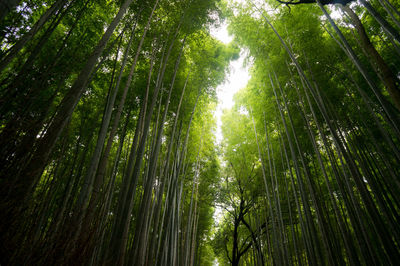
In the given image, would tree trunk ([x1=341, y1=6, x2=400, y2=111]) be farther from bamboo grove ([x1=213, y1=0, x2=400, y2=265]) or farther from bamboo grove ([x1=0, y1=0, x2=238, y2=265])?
bamboo grove ([x1=0, y1=0, x2=238, y2=265])

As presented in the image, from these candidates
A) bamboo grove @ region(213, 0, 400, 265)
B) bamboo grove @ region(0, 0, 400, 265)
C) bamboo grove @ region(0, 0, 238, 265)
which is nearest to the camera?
bamboo grove @ region(0, 0, 238, 265)

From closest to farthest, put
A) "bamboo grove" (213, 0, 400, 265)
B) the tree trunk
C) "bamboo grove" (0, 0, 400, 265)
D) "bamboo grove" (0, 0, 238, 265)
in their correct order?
"bamboo grove" (0, 0, 238, 265)
"bamboo grove" (0, 0, 400, 265)
the tree trunk
"bamboo grove" (213, 0, 400, 265)

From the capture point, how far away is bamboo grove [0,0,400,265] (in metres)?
1.34

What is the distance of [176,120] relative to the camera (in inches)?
123

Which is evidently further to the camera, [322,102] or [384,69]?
[322,102]

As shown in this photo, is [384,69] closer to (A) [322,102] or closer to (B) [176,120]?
(A) [322,102]

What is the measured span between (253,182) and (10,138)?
233 inches

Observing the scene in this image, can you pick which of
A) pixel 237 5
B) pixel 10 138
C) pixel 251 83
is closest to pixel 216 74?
pixel 251 83

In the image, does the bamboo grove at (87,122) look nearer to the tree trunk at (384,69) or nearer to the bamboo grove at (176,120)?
the bamboo grove at (176,120)

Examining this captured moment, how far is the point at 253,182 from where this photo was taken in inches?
233

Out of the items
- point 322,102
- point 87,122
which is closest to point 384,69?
point 322,102

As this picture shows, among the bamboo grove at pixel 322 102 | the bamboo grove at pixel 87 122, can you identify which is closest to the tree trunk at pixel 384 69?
the bamboo grove at pixel 322 102

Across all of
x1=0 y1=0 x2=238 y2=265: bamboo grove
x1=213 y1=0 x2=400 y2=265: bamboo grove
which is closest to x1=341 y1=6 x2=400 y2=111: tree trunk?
x1=213 y1=0 x2=400 y2=265: bamboo grove

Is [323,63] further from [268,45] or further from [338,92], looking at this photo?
[268,45]
